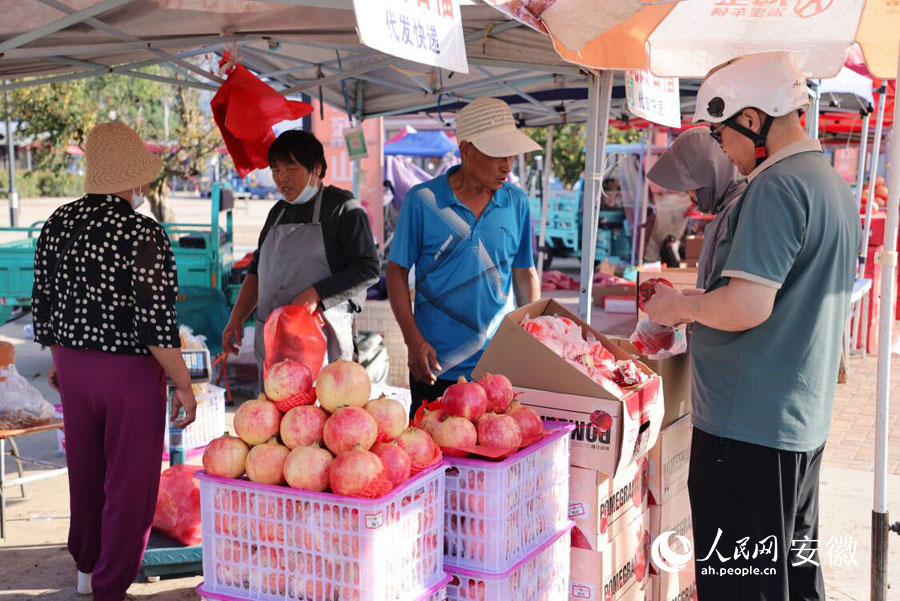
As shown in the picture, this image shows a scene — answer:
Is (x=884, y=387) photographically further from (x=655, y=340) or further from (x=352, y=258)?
(x=352, y=258)

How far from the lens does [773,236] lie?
8.25 feet

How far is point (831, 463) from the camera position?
20.5 feet

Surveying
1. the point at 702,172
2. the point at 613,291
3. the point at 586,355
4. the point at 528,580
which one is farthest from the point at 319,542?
the point at 613,291

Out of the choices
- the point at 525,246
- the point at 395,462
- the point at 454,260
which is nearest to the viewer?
the point at 395,462

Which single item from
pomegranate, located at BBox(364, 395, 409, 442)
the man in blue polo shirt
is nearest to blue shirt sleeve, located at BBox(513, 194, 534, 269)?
the man in blue polo shirt

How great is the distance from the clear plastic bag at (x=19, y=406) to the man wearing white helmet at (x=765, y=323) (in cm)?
332

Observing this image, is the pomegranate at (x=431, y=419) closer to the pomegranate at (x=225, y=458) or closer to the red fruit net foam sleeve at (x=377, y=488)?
the red fruit net foam sleeve at (x=377, y=488)

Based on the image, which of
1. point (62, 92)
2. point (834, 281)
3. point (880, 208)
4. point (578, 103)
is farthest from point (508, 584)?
point (880, 208)

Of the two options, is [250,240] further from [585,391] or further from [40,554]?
[585,391]

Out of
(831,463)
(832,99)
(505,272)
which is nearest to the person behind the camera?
(505,272)

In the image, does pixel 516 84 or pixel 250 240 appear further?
pixel 250 240

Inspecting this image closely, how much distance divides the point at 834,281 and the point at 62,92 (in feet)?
42.4

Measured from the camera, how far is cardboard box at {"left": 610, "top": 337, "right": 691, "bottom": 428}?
349 centimetres

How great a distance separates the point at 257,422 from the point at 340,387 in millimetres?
236
